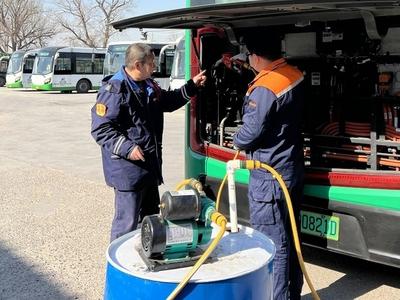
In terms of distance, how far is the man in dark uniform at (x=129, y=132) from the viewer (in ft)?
12.5

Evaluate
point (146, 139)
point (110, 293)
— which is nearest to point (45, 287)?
point (146, 139)

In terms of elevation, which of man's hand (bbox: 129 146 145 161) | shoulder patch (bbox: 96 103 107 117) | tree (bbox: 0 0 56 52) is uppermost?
tree (bbox: 0 0 56 52)

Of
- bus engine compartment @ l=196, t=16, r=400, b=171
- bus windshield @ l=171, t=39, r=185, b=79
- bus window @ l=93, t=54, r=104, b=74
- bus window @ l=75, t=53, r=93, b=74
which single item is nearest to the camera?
bus engine compartment @ l=196, t=16, r=400, b=171

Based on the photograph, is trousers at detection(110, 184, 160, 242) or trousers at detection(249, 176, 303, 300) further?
trousers at detection(110, 184, 160, 242)

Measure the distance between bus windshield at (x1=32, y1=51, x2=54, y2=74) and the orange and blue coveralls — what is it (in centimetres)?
2992

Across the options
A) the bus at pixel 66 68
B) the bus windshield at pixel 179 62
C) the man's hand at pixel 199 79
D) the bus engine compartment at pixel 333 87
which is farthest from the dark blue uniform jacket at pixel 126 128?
the bus at pixel 66 68

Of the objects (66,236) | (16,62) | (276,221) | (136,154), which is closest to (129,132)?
(136,154)

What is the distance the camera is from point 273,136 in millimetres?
3311

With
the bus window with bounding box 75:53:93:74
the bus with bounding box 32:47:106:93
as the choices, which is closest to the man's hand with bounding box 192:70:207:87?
the bus with bounding box 32:47:106:93

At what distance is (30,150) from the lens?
11305mm

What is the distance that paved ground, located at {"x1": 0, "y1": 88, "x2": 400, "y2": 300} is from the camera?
162 inches

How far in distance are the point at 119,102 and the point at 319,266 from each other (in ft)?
6.95

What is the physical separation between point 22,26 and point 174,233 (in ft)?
231

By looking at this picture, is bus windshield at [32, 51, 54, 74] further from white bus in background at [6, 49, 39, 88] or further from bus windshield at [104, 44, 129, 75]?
bus windshield at [104, 44, 129, 75]
